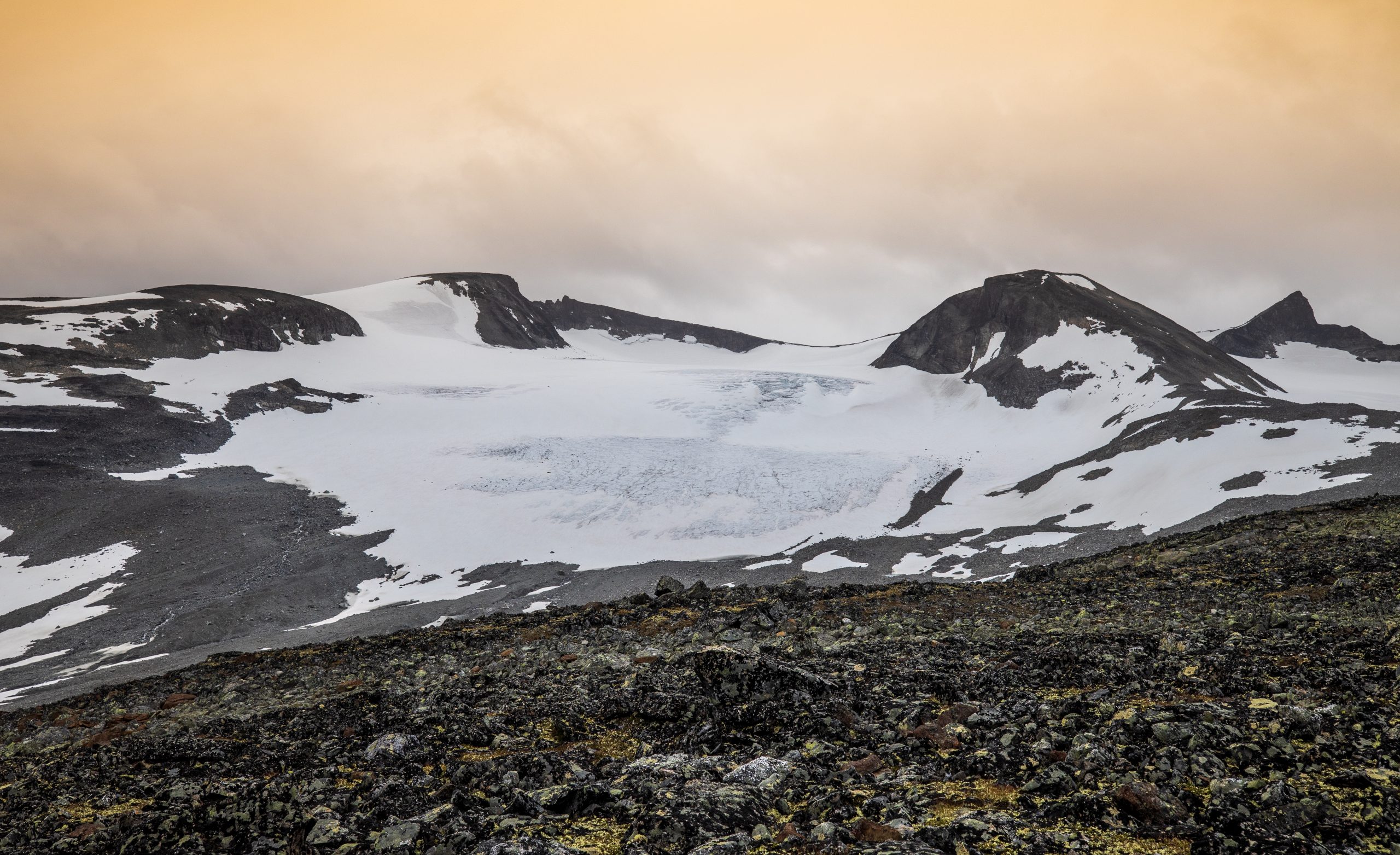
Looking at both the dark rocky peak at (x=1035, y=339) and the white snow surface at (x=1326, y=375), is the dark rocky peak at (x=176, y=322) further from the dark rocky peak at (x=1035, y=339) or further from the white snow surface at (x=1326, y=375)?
the white snow surface at (x=1326, y=375)

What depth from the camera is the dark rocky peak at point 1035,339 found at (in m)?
106

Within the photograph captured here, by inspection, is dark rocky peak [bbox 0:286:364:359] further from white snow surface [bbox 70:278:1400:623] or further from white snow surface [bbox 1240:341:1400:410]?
white snow surface [bbox 1240:341:1400:410]

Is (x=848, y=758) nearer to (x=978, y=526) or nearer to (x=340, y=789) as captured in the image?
(x=340, y=789)

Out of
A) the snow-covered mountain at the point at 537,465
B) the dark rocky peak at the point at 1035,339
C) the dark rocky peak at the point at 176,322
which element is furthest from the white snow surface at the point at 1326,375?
the dark rocky peak at the point at 176,322

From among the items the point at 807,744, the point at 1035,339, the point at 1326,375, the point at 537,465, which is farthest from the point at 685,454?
the point at 1326,375

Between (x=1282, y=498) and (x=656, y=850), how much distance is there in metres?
55.5

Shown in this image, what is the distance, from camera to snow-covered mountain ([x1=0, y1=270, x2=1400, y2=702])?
49438 millimetres

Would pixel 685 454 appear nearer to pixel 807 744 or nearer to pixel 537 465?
pixel 537 465

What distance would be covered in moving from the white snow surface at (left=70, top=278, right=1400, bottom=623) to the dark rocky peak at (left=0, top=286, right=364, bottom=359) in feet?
16.4

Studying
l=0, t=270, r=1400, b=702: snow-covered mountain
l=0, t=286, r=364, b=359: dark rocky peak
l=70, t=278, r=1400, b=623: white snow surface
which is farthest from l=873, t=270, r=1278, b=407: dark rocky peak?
l=0, t=286, r=364, b=359: dark rocky peak

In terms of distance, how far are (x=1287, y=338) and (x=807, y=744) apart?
24746 cm

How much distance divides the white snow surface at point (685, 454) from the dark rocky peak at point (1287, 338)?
105 meters

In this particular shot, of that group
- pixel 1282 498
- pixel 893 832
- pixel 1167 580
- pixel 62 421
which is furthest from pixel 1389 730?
Result: pixel 62 421

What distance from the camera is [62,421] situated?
7950 cm
